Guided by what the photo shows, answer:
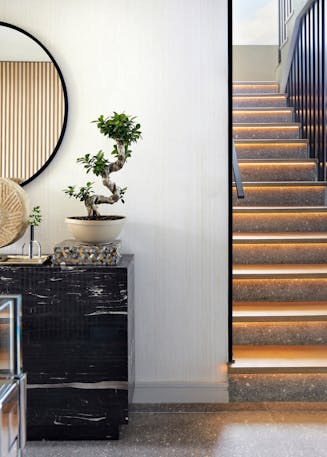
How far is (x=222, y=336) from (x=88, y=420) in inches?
35.5

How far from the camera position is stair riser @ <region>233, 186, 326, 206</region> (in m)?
5.18

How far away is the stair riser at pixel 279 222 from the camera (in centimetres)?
480

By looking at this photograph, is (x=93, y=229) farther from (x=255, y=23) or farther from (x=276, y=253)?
(x=255, y=23)

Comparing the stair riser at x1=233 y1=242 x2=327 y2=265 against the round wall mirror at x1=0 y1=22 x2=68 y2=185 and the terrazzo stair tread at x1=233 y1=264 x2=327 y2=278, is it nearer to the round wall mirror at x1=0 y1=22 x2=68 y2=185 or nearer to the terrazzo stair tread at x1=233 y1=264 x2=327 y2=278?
the terrazzo stair tread at x1=233 y1=264 x2=327 y2=278

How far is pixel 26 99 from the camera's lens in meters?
3.00

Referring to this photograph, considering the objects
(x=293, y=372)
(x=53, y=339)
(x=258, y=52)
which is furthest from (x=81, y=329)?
(x=258, y=52)

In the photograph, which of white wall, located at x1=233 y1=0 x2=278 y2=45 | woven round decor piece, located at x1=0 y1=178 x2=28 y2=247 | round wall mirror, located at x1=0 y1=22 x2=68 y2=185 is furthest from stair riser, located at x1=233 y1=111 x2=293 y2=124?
woven round decor piece, located at x1=0 y1=178 x2=28 y2=247

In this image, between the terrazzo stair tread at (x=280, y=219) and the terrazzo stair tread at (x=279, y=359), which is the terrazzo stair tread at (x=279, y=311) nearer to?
the terrazzo stair tread at (x=279, y=359)

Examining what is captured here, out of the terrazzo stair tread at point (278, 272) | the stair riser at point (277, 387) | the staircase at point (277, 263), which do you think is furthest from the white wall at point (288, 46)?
the stair riser at point (277, 387)

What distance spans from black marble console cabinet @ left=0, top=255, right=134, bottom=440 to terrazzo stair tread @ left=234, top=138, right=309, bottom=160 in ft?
11.1

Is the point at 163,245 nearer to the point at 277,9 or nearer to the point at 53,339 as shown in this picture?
the point at 53,339

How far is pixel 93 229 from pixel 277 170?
321cm

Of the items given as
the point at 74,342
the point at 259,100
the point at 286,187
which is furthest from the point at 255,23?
the point at 74,342

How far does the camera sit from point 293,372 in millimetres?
3107
